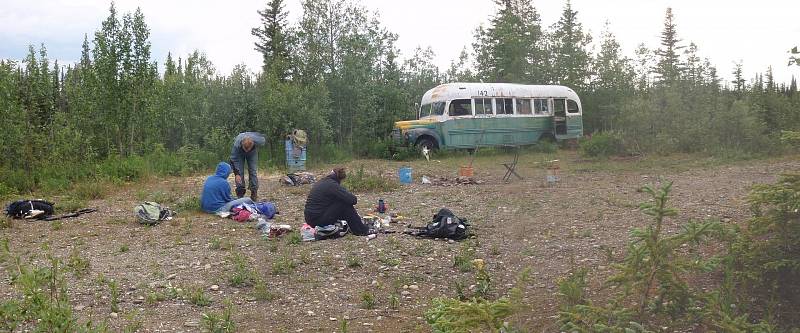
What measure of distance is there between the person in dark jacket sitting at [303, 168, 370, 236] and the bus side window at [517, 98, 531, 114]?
15.3 metres

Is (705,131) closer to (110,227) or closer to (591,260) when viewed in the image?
(591,260)

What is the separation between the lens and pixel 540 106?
23.9 metres

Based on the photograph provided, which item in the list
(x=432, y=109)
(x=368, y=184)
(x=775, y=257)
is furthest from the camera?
(x=432, y=109)

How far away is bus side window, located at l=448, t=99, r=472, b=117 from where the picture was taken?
21453 mm

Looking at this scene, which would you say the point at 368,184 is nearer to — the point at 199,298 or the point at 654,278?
the point at 199,298

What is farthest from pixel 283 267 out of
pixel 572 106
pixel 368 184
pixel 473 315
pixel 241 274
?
pixel 572 106

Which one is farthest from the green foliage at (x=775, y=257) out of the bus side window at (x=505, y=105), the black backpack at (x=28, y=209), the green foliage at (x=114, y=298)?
the bus side window at (x=505, y=105)

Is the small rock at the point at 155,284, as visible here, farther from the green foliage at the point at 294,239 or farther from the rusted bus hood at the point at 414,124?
the rusted bus hood at the point at 414,124

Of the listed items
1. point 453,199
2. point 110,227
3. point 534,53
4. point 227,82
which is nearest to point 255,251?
point 110,227

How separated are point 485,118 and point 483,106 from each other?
41 cm

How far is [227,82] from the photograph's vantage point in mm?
20641

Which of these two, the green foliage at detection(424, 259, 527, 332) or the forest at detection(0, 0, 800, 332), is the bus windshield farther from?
the green foliage at detection(424, 259, 527, 332)

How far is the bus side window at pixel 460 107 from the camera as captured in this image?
21453 mm

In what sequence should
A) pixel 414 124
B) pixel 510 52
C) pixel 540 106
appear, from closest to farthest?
pixel 414 124, pixel 540 106, pixel 510 52
